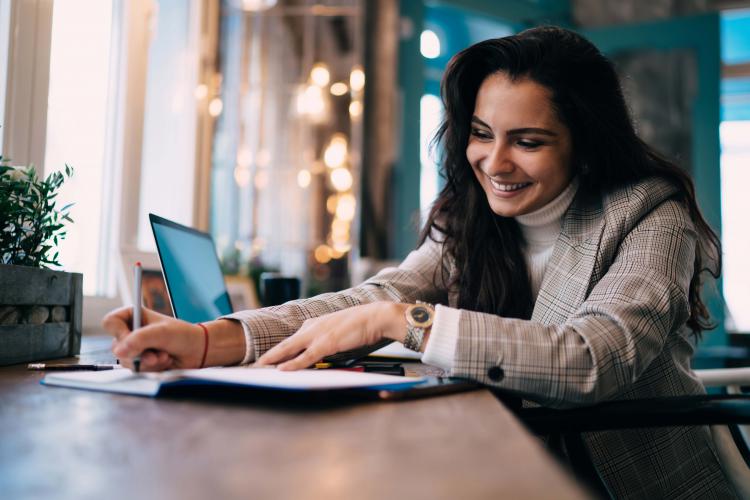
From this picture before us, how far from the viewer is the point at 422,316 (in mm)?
888

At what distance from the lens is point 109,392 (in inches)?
29.1

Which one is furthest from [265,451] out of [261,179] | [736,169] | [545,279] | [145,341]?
[736,169]

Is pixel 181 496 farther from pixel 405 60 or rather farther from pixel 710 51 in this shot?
pixel 710 51

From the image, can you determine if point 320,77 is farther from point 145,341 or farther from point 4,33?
point 145,341

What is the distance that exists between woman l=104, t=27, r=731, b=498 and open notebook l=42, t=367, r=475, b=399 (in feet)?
0.12

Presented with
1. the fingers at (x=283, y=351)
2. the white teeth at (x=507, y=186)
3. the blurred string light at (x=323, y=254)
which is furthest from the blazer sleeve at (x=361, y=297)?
the blurred string light at (x=323, y=254)

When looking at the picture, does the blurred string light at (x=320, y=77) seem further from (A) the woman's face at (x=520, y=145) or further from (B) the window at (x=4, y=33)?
(A) the woman's face at (x=520, y=145)

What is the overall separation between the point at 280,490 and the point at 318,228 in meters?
3.65

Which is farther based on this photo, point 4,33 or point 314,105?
point 314,105

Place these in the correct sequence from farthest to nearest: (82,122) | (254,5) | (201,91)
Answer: (254,5) → (201,91) → (82,122)

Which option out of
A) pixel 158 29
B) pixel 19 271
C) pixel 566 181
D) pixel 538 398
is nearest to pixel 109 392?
pixel 19 271

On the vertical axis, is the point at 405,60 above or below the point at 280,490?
above

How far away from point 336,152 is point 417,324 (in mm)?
3238

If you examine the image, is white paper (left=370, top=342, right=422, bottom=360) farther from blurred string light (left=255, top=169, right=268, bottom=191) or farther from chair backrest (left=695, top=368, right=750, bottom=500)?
blurred string light (left=255, top=169, right=268, bottom=191)
